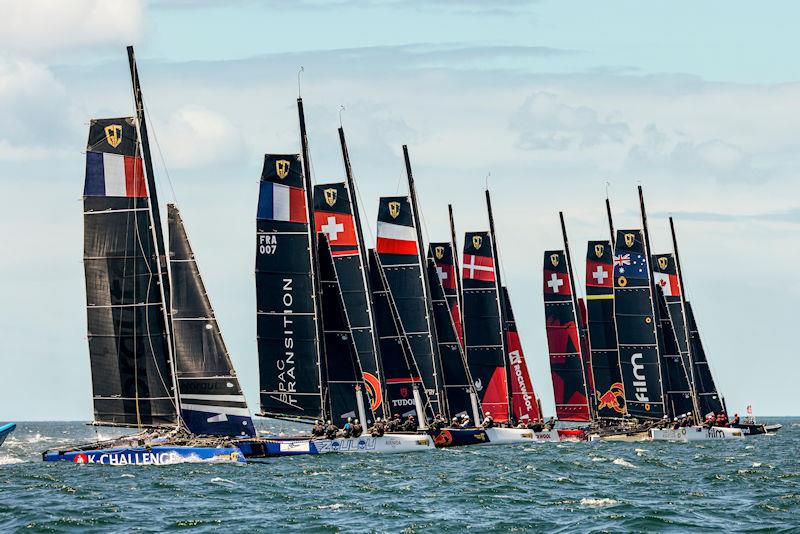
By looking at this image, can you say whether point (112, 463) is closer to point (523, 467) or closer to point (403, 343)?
point (523, 467)

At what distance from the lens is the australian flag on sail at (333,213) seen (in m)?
56.9

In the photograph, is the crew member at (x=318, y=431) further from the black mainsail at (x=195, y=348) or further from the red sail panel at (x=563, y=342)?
the red sail panel at (x=563, y=342)

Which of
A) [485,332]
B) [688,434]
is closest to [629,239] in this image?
[485,332]

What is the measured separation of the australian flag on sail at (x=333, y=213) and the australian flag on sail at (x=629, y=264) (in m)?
19.5

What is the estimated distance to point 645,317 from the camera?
72.3 m

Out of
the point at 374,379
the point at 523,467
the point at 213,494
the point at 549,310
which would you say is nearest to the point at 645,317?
the point at 549,310

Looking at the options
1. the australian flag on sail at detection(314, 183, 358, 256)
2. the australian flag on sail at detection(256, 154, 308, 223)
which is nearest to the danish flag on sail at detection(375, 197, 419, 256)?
the australian flag on sail at detection(314, 183, 358, 256)

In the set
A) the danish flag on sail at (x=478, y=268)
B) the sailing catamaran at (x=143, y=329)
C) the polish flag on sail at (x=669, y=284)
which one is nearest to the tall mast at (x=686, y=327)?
the polish flag on sail at (x=669, y=284)

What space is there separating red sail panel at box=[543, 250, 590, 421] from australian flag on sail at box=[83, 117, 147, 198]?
3742 centimetres

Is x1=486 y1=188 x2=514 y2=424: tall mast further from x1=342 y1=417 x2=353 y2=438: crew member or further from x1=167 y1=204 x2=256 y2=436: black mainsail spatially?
x1=167 y1=204 x2=256 y2=436: black mainsail

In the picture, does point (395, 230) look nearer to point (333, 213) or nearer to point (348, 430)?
point (333, 213)

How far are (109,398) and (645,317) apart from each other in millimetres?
33855

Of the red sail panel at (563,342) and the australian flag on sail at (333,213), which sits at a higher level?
the australian flag on sail at (333,213)

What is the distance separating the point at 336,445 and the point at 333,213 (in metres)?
10.6
